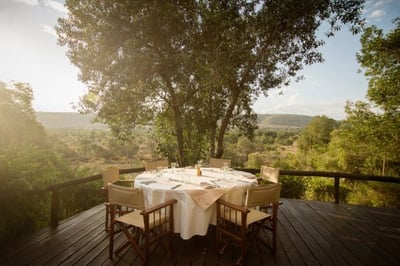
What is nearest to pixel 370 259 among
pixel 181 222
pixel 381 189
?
pixel 181 222

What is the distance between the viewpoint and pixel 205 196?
9.04 ft

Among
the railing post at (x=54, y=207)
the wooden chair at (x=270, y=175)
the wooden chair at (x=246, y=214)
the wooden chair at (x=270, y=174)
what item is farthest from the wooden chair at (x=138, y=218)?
the wooden chair at (x=270, y=174)

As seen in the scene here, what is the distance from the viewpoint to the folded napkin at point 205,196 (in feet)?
8.88

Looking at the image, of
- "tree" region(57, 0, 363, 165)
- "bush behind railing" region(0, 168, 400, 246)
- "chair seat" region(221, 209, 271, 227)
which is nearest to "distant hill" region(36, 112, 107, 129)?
"tree" region(57, 0, 363, 165)

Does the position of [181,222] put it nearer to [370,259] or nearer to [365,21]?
[370,259]

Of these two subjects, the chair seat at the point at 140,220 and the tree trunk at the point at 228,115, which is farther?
the tree trunk at the point at 228,115

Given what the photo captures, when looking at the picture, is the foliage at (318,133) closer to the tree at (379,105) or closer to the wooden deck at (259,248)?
the tree at (379,105)

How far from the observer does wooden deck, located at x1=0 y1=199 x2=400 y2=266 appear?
2641 millimetres

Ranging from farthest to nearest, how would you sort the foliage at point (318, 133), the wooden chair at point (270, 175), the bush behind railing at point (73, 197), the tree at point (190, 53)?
the foliage at point (318, 133) → the tree at point (190, 53) → the wooden chair at point (270, 175) → the bush behind railing at point (73, 197)

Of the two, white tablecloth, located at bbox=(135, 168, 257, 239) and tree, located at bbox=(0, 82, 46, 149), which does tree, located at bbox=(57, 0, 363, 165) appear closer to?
white tablecloth, located at bbox=(135, 168, 257, 239)

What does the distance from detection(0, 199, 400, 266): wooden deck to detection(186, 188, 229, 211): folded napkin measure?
0.69 meters

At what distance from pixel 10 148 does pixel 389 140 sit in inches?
533

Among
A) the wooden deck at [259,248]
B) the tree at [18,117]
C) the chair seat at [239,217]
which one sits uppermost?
the tree at [18,117]

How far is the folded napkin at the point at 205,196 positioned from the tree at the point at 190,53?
115 inches
